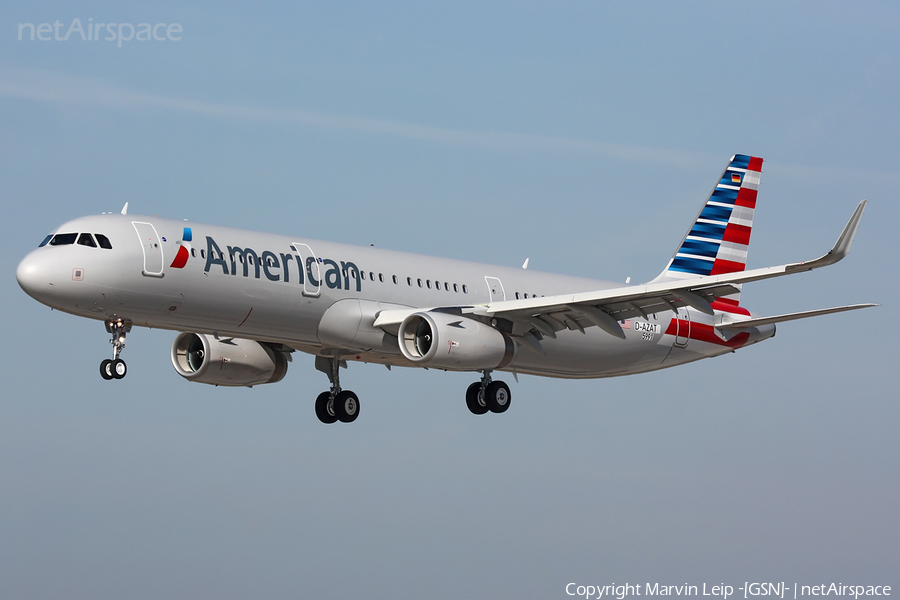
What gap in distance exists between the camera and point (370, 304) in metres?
38.7

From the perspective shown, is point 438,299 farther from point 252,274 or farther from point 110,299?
point 110,299

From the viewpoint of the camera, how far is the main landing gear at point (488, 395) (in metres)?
42.8

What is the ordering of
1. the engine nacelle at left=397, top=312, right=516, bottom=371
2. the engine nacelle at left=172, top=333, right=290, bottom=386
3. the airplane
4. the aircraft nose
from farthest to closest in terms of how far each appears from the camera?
the engine nacelle at left=172, top=333, right=290, bottom=386 < the engine nacelle at left=397, top=312, right=516, bottom=371 < the airplane < the aircraft nose

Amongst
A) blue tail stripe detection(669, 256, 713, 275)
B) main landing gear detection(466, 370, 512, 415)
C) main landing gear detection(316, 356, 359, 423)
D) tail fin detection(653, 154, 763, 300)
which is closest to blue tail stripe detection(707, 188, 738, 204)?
tail fin detection(653, 154, 763, 300)

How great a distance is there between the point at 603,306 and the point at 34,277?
16575mm

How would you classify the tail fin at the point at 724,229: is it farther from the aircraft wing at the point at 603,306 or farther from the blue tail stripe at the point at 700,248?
the aircraft wing at the point at 603,306

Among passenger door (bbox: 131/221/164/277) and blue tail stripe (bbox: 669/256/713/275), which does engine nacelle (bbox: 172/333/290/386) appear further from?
blue tail stripe (bbox: 669/256/713/275)

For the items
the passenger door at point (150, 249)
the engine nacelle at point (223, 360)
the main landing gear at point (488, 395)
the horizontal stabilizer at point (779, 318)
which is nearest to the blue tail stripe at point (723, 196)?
the horizontal stabilizer at point (779, 318)

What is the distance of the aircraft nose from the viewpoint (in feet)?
110

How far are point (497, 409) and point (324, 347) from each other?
6.53 m

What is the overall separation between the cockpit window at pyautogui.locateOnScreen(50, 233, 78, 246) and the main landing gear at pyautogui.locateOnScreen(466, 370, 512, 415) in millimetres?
14584

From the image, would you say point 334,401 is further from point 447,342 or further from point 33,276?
point 33,276

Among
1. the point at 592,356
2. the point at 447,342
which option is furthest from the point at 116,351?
the point at 592,356

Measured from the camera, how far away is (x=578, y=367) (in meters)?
44.3
